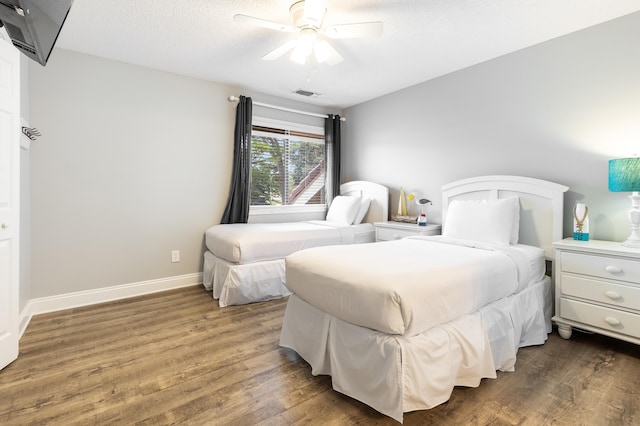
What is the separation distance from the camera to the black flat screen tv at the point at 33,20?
114 cm

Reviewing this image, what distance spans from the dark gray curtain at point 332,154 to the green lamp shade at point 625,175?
3.13m

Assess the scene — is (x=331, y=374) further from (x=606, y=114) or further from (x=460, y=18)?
(x=606, y=114)

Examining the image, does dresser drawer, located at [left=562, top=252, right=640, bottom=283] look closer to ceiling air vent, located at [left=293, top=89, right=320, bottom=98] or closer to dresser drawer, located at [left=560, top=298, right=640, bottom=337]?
dresser drawer, located at [left=560, top=298, right=640, bottom=337]

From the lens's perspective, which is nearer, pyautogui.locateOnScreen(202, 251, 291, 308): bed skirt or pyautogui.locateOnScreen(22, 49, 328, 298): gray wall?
pyautogui.locateOnScreen(22, 49, 328, 298): gray wall

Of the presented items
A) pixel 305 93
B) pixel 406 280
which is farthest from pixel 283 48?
pixel 406 280

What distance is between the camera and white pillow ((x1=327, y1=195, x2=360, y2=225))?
4.15 meters

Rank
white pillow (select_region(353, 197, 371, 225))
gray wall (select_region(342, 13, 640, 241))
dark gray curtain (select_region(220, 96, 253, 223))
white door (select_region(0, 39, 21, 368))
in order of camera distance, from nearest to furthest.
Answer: white door (select_region(0, 39, 21, 368)) < gray wall (select_region(342, 13, 640, 241)) < dark gray curtain (select_region(220, 96, 253, 223)) < white pillow (select_region(353, 197, 371, 225))

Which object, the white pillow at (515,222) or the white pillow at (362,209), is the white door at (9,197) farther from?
the white pillow at (515,222)

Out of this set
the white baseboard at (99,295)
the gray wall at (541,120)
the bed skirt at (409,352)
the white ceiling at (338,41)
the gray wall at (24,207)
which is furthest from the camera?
the white baseboard at (99,295)

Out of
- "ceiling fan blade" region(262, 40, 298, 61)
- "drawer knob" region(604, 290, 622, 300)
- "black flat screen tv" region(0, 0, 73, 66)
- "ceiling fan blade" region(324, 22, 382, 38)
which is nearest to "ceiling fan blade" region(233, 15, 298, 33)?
"ceiling fan blade" region(262, 40, 298, 61)

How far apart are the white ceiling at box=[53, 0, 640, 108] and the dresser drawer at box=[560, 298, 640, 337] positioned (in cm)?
208

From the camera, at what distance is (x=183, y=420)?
153 centimetres

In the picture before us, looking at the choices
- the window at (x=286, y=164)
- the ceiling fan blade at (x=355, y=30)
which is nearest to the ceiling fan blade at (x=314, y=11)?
the ceiling fan blade at (x=355, y=30)

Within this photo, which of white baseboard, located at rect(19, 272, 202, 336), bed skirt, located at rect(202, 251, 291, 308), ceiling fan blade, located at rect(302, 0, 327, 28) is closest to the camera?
ceiling fan blade, located at rect(302, 0, 327, 28)
